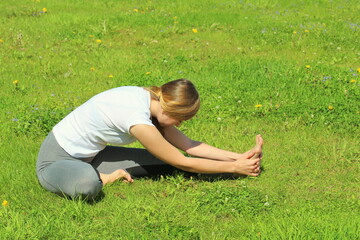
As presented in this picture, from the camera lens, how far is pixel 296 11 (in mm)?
11758

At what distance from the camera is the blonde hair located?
13.4ft

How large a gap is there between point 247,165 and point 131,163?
1.09m

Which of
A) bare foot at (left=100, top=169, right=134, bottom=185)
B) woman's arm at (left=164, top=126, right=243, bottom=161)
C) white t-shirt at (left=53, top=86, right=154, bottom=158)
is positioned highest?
white t-shirt at (left=53, top=86, right=154, bottom=158)

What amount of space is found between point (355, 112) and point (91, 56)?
4.32 metres

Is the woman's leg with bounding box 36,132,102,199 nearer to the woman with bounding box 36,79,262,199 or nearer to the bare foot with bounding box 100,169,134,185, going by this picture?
the woman with bounding box 36,79,262,199

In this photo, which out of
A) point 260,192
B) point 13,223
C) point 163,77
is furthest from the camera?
point 163,77

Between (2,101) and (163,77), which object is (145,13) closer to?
(163,77)

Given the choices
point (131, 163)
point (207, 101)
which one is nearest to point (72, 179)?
point (131, 163)

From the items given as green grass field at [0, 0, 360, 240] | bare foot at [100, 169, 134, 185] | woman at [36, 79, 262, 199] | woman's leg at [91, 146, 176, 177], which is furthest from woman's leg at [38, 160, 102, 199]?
woman's leg at [91, 146, 176, 177]

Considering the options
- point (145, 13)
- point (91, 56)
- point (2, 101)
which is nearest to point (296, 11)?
point (145, 13)

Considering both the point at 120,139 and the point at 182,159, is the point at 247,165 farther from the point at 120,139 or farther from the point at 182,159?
the point at 120,139

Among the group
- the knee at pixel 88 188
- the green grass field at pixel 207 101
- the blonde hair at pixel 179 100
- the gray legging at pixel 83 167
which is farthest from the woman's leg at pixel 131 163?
the blonde hair at pixel 179 100

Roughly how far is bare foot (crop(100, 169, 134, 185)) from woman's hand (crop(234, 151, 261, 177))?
99 centimetres

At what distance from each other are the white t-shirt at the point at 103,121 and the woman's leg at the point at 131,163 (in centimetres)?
29
